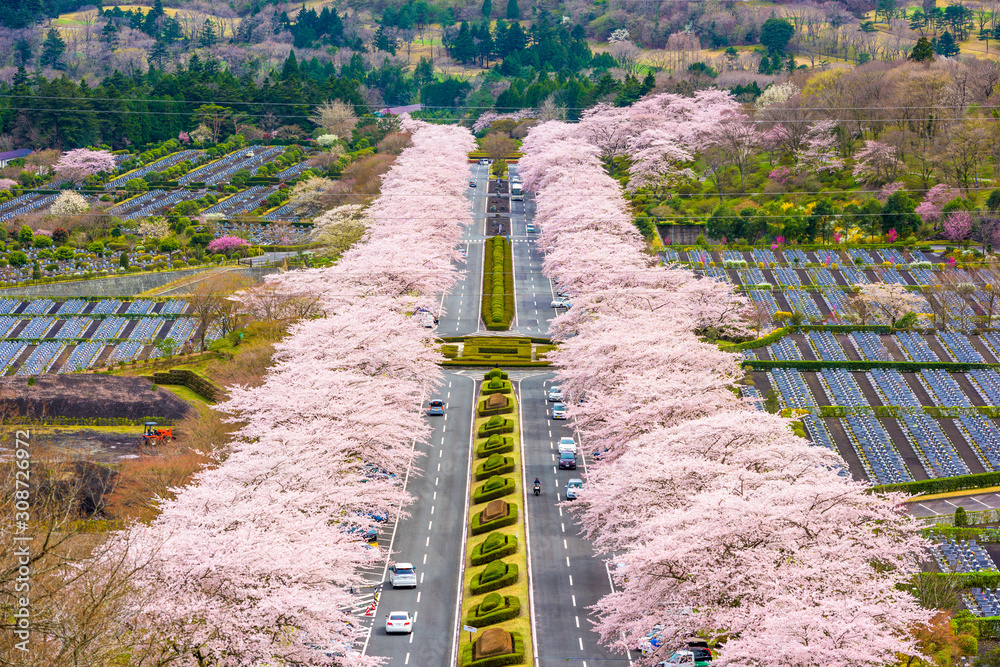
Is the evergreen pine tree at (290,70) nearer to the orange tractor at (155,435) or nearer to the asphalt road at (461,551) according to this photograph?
the asphalt road at (461,551)

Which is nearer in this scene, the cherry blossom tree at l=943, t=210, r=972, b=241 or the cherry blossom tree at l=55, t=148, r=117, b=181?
the cherry blossom tree at l=943, t=210, r=972, b=241

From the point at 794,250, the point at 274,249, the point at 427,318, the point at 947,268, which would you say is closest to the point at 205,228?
the point at 274,249

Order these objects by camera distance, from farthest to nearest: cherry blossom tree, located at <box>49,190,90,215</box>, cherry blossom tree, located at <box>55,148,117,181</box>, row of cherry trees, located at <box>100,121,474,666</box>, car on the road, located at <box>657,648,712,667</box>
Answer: cherry blossom tree, located at <box>55,148,117,181</box> < cherry blossom tree, located at <box>49,190,90,215</box> < car on the road, located at <box>657,648,712,667</box> < row of cherry trees, located at <box>100,121,474,666</box>

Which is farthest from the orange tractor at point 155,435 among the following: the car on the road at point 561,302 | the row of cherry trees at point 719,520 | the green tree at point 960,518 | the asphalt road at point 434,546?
the green tree at point 960,518

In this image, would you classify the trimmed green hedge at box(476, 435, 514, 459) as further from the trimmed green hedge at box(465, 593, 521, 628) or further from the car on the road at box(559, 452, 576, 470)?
the trimmed green hedge at box(465, 593, 521, 628)

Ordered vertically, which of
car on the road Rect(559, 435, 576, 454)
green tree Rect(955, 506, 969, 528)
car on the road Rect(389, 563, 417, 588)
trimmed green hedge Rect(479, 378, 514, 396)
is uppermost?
green tree Rect(955, 506, 969, 528)

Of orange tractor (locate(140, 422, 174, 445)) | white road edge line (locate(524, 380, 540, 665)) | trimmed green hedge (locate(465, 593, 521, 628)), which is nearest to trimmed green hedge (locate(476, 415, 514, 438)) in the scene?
white road edge line (locate(524, 380, 540, 665))

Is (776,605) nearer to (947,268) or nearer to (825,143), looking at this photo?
(947,268)

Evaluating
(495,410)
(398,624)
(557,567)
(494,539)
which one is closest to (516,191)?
(495,410)
